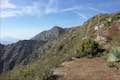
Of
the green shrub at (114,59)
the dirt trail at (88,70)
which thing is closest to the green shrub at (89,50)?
the dirt trail at (88,70)

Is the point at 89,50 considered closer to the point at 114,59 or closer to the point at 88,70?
the point at 114,59

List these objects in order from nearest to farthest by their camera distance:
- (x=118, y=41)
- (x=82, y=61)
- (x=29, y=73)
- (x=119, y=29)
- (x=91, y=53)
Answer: (x=29, y=73)
(x=82, y=61)
(x=91, y=53)
(x=118, y=41)
(x=119, y=29)

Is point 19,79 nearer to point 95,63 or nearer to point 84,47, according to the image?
point 95,63

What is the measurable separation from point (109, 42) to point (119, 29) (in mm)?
2592

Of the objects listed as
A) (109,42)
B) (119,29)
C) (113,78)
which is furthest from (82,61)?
(119,29)

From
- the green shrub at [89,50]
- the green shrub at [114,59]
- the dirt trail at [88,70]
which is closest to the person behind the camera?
the dirt trail at [88,70]

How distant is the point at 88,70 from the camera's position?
1374cm

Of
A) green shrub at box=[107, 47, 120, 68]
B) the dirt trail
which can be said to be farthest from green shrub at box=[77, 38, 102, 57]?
green shrub at box=[107, 47, 120, 68]

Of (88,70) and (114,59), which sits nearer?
(88,70)

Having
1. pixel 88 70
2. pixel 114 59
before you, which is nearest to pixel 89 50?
pixel 114 59

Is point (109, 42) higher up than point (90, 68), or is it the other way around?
point (109, 42)

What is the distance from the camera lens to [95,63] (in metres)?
15.4

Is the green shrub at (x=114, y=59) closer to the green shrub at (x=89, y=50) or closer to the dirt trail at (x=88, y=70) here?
the dirt trail at (x=88, y=70)

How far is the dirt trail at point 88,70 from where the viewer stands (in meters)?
12.2
